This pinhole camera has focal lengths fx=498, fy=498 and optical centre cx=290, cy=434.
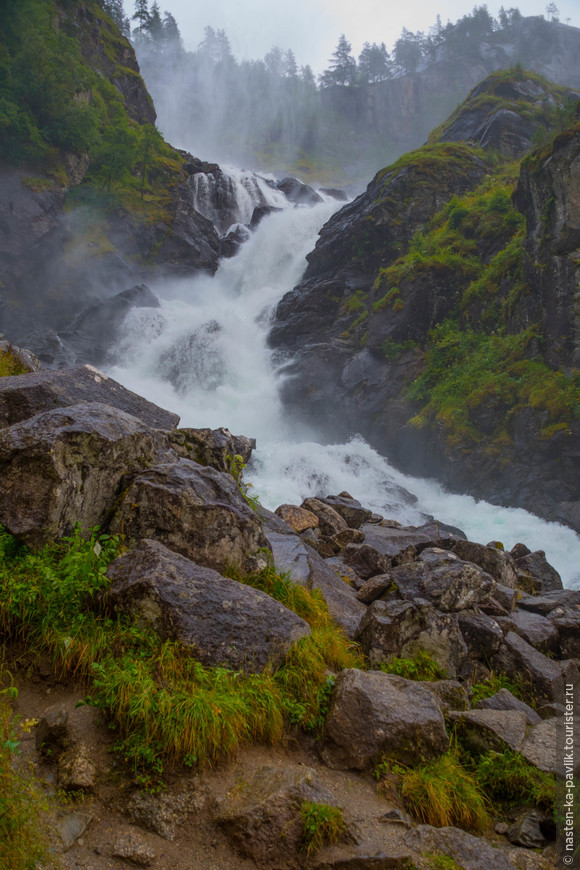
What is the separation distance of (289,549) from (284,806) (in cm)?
343

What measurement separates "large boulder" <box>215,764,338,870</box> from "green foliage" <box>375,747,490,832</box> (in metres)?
0.62

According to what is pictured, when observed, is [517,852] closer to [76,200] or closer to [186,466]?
[186,466]

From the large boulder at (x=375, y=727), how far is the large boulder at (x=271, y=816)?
0.51m

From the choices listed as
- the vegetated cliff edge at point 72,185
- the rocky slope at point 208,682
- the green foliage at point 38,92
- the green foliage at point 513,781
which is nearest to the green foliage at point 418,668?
the rocky slope at point 208,682

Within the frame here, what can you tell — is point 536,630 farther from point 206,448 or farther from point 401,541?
point 206,448

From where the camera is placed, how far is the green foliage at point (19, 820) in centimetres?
209

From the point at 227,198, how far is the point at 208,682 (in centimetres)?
4056

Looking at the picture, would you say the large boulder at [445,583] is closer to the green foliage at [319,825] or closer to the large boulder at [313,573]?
the large boulder at [313,573]

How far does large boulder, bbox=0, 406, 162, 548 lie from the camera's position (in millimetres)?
3865

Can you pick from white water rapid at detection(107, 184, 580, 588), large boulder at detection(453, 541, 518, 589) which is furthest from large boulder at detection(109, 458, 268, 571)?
white water rapid at detection(107, 184, 580, 588)

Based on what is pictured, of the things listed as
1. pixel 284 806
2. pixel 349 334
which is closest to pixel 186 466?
pixel 284 806

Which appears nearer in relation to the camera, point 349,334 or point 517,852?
point 517,852

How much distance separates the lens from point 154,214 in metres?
33.1

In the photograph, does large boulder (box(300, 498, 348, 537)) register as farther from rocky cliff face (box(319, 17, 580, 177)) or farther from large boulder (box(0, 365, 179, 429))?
rocky cliff face (box(319, 17, 580, 177))
